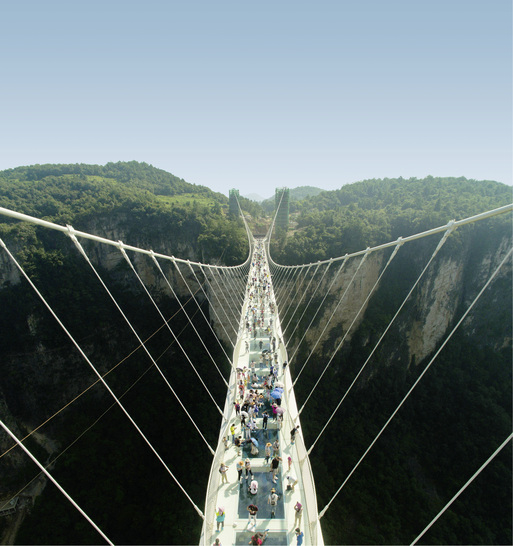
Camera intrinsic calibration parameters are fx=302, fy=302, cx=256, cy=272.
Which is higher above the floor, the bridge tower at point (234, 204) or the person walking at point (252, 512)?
the bridge tower at point (234, 204)

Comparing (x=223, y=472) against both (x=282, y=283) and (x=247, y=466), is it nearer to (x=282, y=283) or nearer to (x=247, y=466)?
(x=247, y=466)

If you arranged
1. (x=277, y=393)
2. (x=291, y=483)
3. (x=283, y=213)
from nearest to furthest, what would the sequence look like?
(x=291, y=483) < (x=277, y=393) < (x=283, y=213)

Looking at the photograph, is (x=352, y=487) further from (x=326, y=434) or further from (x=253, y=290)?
(x=253, y=290)

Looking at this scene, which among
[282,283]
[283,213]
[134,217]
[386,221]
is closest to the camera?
[386,221]

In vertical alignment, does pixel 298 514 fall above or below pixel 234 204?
below

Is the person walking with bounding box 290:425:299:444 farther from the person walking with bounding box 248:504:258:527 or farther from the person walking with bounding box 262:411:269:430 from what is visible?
the person walking with bounding box 248:504:258:527

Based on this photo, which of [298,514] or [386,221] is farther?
[386,221]

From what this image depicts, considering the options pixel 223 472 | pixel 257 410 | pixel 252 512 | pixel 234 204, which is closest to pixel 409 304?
pixel 257 410

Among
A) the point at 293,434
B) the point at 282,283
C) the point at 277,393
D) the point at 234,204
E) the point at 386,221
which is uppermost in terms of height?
Answer: the point at 234,204

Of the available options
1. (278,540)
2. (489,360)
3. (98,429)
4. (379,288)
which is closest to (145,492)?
(98,429)

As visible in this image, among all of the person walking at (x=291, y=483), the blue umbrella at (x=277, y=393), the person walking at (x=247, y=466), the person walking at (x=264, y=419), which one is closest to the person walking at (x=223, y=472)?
the person walking at (x=247, y=466)

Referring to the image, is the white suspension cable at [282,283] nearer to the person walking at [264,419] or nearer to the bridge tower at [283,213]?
the bridge tower at [283,213]

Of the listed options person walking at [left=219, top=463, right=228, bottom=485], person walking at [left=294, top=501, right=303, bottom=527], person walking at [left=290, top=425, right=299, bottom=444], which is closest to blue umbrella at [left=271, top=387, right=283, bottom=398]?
person walking at [left=290, top=425, right=299, bottom=444]
